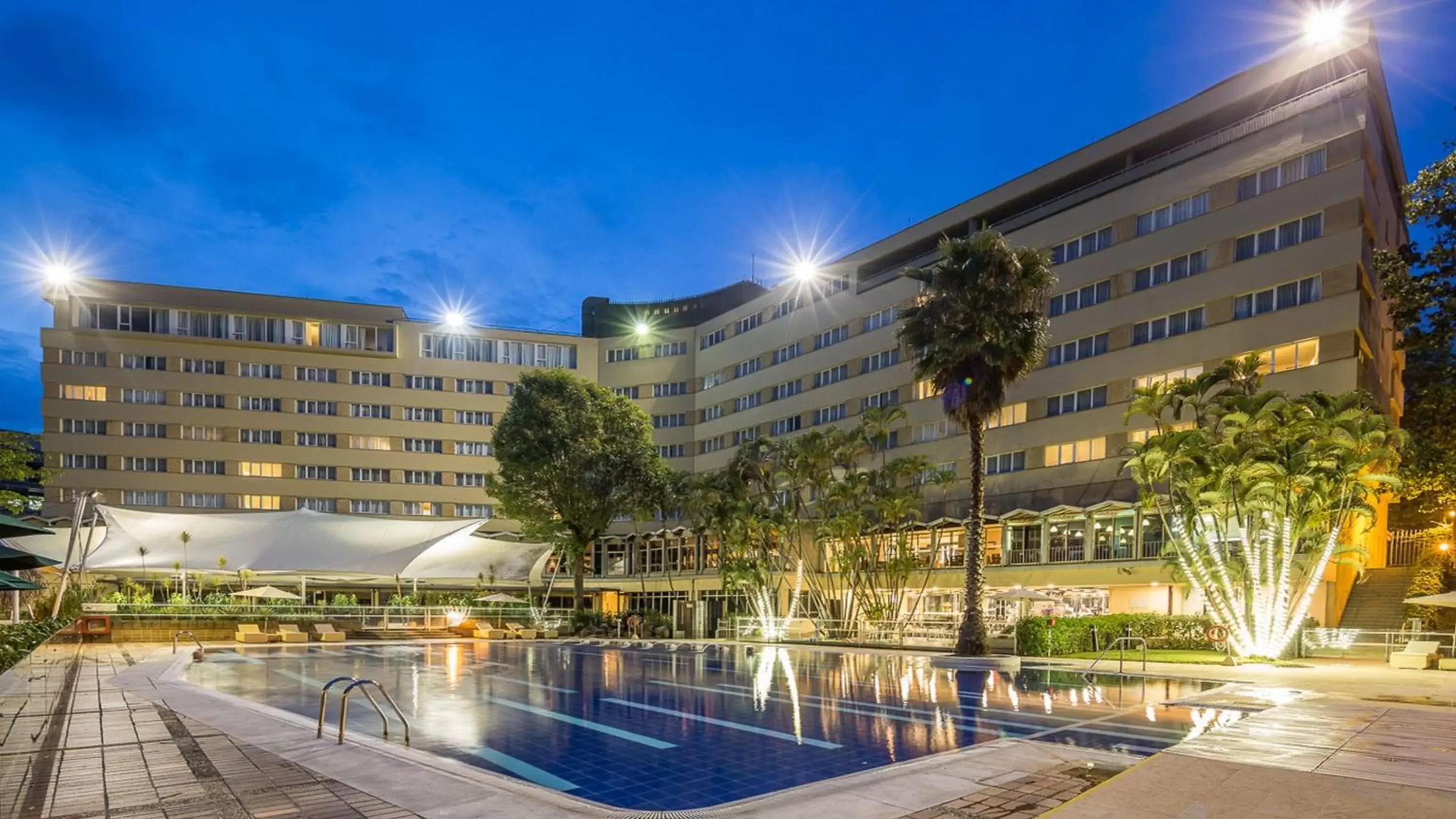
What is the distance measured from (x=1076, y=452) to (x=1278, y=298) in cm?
1072

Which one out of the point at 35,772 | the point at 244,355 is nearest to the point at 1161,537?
the point at 35,772

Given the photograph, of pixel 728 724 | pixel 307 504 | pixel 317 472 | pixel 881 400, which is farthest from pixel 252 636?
pixel 317 472

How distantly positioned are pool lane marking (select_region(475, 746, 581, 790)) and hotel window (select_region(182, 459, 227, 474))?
67131mm

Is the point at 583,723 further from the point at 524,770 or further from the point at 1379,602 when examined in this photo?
the point at 1379,602

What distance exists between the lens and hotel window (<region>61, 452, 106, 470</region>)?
67.0 m

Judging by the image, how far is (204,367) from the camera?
70.4m

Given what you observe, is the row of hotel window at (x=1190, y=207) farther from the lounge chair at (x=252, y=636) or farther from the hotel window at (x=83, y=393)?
the hotel window at (x=83, y=393)

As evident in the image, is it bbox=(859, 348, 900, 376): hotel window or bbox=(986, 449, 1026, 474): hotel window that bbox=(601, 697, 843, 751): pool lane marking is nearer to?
bbox=(986, 449, 1026, 474): hotel window

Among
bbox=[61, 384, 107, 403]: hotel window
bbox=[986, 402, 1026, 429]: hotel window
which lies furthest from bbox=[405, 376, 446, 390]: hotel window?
bbox=[986, 402, 1026, 429]: hotel window

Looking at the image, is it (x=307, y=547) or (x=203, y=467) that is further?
(x=203, y=467)

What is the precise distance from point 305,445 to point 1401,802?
74.7m

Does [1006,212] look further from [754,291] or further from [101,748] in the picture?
[101,748]

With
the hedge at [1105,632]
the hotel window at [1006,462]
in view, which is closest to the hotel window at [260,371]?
the hotel window at [1006,462]

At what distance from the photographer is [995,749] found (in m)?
11.0
